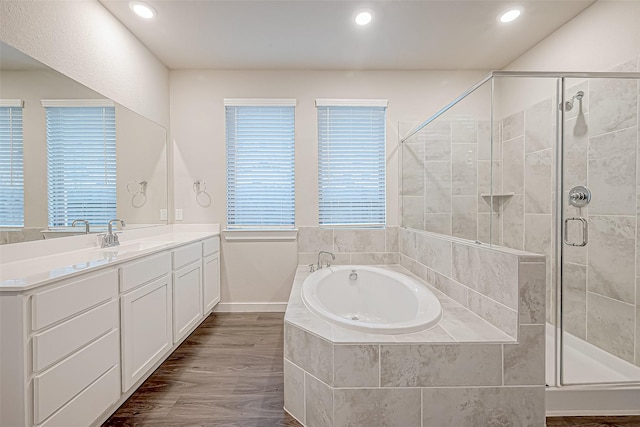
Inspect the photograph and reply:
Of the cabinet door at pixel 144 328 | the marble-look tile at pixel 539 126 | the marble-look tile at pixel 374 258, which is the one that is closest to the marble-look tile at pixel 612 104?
the marble-look tile at pixel 539 126

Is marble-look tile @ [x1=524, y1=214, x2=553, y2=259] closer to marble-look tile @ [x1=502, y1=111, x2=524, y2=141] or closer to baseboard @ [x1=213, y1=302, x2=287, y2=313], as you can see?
marble-look tile @ [x1=502, y1=111, x2=524, y2=141]

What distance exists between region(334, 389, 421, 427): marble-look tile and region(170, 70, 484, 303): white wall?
5.88 feet

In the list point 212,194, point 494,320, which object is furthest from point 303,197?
point 494,320

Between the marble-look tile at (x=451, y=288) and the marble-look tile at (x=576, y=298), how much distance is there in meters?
0.73

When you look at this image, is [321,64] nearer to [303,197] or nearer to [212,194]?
[303,197]

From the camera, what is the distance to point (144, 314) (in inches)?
68.3

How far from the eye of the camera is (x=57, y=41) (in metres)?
1.75

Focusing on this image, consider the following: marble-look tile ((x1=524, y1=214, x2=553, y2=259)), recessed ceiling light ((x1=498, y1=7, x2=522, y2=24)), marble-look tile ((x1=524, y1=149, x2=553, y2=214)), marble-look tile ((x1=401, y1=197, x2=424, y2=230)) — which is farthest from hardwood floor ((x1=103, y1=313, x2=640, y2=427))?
recessed ceiling light ((x1=498, y1=7, x2=522, y2=24))

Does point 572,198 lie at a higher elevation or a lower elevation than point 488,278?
higher

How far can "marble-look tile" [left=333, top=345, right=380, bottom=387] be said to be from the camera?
1.37 metres

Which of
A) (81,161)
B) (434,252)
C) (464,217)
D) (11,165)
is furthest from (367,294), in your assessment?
(11,165)

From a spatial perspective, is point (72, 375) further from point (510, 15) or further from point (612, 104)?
point (510, 15)

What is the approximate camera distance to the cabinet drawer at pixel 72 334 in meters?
A: 1.09

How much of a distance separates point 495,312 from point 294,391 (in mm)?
1174
